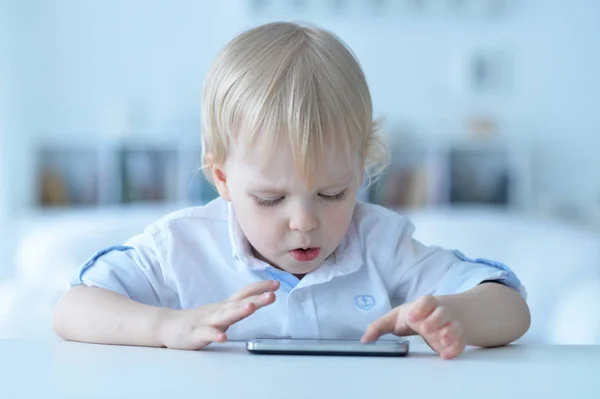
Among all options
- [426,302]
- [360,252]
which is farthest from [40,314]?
[426,302]

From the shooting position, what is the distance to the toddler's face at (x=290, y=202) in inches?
37.7

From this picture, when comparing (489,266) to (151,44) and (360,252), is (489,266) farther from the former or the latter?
(151,44)

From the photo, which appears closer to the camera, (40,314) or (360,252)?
(360,252)

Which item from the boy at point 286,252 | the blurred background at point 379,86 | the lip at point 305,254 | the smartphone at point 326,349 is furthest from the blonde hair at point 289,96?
the blurred background at point 379,86

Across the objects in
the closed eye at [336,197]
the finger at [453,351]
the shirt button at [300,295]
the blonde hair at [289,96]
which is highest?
the blonde hair at [289,96]

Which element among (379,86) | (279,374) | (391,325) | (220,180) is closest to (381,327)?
(391,325)

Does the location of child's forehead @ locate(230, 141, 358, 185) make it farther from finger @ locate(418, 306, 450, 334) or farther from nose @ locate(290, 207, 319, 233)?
finger @ locate(418, 306, 450, 334)

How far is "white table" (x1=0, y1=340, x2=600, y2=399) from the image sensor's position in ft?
1.89

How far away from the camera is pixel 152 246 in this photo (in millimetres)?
1088

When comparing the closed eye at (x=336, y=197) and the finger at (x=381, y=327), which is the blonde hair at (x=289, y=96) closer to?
the closed eye at (x=336, y=197)

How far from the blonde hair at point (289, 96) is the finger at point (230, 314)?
0.61 ft

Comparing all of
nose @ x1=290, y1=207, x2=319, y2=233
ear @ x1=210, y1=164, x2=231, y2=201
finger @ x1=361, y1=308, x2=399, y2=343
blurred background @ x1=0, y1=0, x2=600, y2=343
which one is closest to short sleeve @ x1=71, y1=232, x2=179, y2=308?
ear @ x1=210, y1=164, x2=231, y2=201

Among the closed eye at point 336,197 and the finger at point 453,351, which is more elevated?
the closed eye at point 336,197

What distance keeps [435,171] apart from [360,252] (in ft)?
11.6
